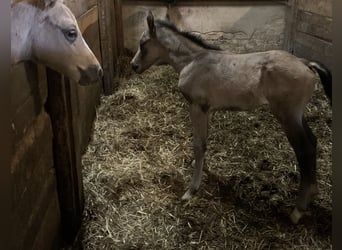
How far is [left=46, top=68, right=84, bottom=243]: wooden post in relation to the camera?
7.11 ft

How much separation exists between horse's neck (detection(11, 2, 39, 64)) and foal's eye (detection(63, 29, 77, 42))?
16 centimetres

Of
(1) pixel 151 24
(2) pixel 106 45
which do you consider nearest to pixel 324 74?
(1) pixel 151 24

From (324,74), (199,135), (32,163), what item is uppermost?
(324,74)

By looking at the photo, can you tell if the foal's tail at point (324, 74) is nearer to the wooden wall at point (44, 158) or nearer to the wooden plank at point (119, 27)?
the wooden wall at point (44, 158)

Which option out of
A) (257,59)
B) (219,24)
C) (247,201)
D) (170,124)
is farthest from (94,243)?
(219,24)

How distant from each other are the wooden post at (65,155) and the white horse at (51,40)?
0.21m

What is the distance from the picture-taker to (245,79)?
2.69 m

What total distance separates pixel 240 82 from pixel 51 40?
130 centimetres

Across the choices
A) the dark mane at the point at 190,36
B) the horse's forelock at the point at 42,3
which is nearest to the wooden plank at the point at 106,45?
the dark mane at the point at 190,36

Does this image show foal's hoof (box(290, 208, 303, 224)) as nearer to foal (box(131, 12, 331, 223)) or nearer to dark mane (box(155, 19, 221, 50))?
foal (box(131, 12, 331, 223))

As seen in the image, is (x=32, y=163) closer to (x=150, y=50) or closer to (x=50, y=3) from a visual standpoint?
(x=50, y=3)

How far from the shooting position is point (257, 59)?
2.69 m

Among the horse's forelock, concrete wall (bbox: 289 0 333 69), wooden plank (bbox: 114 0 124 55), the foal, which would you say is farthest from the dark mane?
wooden plank (bbox: 114 0 124 55)

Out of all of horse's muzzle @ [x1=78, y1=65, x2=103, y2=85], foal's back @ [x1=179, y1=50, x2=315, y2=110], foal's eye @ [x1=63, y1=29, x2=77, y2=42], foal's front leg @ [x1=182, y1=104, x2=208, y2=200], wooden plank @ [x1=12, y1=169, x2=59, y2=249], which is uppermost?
foal's eye @ [x1=63, y1=29, x2=77, y2=42]
